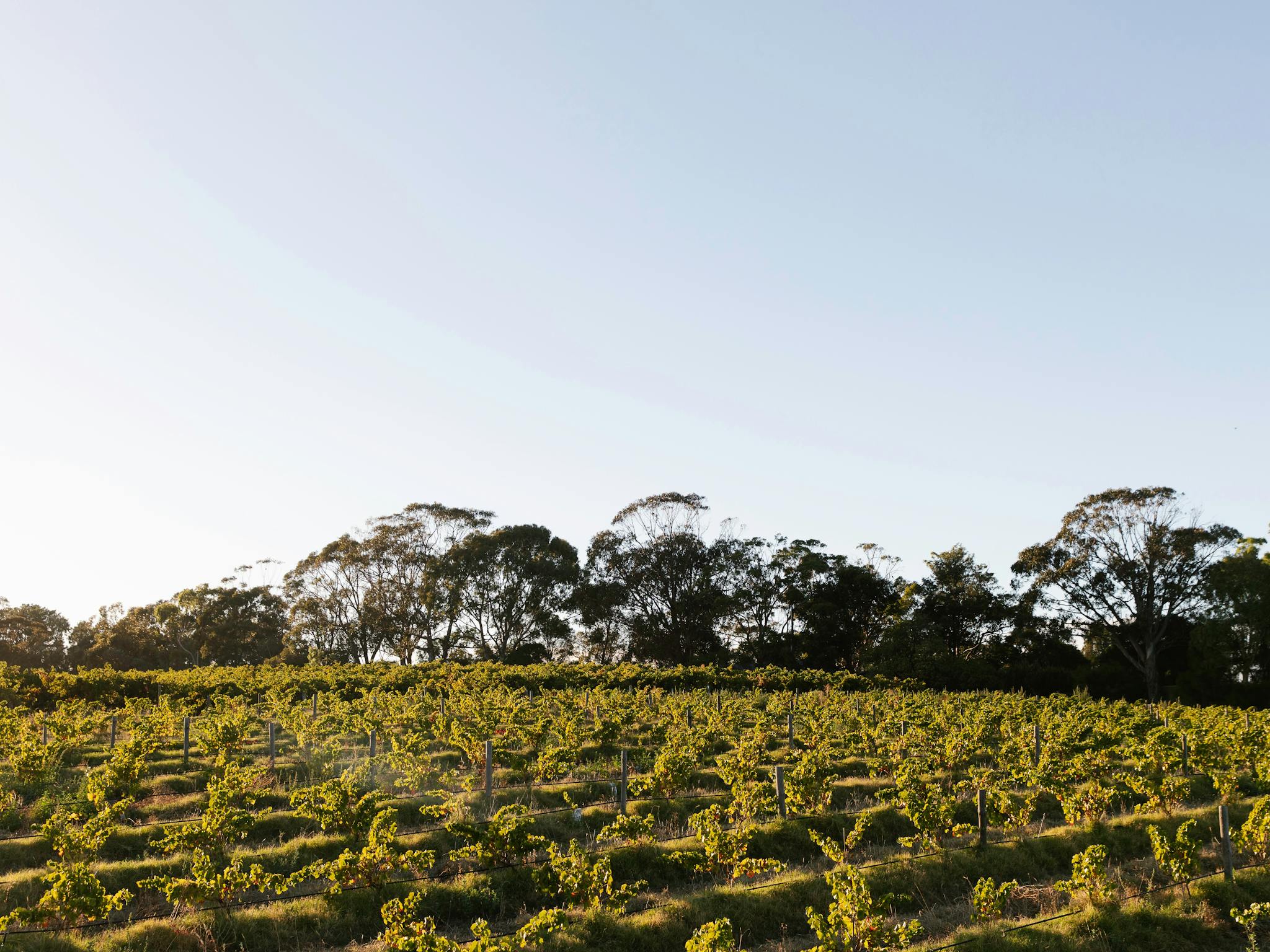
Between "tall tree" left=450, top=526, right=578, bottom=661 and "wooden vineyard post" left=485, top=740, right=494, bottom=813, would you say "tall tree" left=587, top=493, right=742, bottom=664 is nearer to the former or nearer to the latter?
"tall tree" left=450, top=526, right=578, bottom=661

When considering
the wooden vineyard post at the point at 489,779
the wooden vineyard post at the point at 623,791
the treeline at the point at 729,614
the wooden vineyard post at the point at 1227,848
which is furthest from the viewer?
the treeline at the point at 729,614

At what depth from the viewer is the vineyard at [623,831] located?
10.5 metres

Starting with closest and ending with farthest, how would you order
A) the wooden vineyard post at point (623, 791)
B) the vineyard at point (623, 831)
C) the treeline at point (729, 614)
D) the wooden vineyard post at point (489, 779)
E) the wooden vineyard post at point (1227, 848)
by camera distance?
the vineyard at point (623, 831) < the wooden vineyard post at point (1227, 848) < the wooden vineyard post at point (623, 791) < the wooden vineyard post at point (489, 779) < the treeline at point (729, 614)

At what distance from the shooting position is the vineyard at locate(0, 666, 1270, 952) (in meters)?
10.5

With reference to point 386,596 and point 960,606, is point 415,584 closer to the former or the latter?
point 386,596

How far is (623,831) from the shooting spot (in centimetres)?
1277

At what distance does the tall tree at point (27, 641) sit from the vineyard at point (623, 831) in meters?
40.1

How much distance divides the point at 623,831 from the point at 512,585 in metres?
42.6

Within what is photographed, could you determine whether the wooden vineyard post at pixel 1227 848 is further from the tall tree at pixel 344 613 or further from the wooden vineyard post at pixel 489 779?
the tall tree at pixel 344 613

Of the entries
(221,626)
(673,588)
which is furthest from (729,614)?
(221,626)

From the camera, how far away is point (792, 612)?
51.7 metres

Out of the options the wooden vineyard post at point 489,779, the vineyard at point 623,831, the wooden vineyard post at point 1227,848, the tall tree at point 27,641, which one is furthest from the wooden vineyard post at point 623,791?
the tall tree at point 27,641

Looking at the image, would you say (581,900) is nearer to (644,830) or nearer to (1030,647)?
(644,830)

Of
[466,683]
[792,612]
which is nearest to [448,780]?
[466,683]
